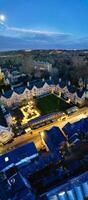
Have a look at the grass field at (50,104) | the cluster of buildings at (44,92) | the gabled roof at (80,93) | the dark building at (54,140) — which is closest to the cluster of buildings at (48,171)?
the dark building at (54,140)

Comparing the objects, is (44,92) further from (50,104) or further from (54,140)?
(54,140)

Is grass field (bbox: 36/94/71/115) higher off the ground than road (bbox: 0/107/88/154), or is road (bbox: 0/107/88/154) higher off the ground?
grass field (bbox: 36/94/71/115)

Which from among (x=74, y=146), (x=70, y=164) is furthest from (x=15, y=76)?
(x=70, y=164)

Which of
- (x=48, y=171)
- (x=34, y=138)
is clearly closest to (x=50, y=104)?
(x=34, y=138)

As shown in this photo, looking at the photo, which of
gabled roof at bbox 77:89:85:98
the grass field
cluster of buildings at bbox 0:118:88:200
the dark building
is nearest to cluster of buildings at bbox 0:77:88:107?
gabled roof at bbox 77:89:85:98

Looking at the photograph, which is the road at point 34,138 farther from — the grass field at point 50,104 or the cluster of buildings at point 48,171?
the grass field at point 50,104

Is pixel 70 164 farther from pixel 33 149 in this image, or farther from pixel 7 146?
pixel 7 146

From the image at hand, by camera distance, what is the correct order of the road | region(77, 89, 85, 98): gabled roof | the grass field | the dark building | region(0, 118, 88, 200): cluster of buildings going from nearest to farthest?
1. region(0, 118, 88, 200): cluster of buildings
2. the dark building
3. the road
4. the grass field
5. region(77, 89, 85, 98): gabled roof

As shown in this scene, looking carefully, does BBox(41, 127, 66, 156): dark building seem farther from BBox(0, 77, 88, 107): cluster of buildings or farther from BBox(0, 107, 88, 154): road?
BBox(0, 77, 88, 107): cluster of buildings

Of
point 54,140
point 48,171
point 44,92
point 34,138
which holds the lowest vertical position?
point 48,171
